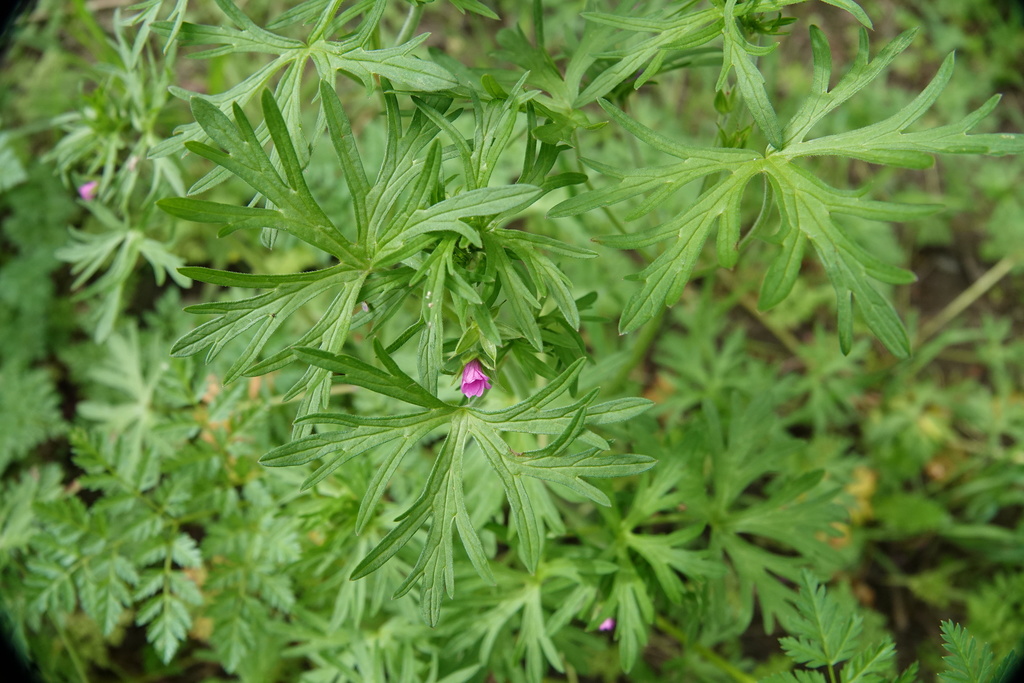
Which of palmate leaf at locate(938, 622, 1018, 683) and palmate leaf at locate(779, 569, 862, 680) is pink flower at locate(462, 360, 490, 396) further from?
palmate leaf at locate(938, 622, 1018, 683)

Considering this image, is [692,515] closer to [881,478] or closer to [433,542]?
[433,542]

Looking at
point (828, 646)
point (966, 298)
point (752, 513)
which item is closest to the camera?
point (828, 646)

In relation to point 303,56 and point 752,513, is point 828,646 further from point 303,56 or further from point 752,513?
point 303,56

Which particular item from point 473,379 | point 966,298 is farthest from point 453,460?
point 966,298

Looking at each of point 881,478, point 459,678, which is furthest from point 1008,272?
point 459,678

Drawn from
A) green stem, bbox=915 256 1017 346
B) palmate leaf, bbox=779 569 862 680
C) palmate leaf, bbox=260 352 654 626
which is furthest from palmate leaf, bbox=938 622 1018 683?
green stem, bbox=915 256 1017 346

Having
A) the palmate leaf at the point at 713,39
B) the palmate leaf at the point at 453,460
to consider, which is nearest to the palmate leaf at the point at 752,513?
the palmate leaf at the point at 453,460

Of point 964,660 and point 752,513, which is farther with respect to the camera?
point 752,513

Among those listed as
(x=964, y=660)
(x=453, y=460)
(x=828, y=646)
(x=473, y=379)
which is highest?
(x=473, y=379)

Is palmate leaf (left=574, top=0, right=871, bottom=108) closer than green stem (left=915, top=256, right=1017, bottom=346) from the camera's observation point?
Yes
